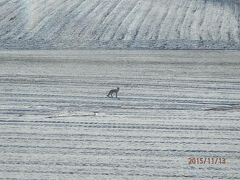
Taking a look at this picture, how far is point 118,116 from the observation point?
976 cm

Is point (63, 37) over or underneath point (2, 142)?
over

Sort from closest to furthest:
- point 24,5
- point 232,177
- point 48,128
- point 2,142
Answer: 1. point 232,177
2. point 2,142
3. point 48,128
4. point 24,5

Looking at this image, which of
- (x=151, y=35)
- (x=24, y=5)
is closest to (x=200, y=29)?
(x=151, y=35)

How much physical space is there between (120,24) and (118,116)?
32.1 ft

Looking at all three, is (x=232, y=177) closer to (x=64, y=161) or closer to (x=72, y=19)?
(x=64, y=161)

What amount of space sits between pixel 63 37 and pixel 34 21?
8.29 ft

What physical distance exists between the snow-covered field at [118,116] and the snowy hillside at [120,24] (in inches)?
69.8

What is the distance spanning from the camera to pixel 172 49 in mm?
16078

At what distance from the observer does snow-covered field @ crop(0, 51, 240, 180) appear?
743cm
